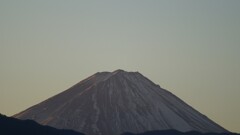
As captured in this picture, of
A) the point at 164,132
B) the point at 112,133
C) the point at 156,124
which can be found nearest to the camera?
the point at 164,132

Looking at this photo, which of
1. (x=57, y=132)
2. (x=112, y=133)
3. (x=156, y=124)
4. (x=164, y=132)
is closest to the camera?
(x=57, y=132)

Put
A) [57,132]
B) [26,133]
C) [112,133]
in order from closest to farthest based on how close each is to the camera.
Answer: [26,133]
[57,132]
[112,133]

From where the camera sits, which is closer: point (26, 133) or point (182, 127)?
point (26, 133)

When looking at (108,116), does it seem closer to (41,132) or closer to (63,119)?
(63,119)

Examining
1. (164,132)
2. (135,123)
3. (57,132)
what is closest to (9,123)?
(57,132)

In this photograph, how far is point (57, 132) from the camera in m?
119

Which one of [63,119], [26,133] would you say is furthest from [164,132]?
[63,119]

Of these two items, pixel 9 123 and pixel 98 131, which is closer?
pixel 9 123

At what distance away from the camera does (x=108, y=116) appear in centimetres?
19838

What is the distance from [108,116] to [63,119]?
48.6 feet

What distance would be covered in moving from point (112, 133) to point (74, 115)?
21.5 m

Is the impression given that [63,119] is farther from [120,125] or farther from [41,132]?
[41,132]

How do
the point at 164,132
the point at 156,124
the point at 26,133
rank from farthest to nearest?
the point at 156,124, the point at 164,132, the point at 26,133

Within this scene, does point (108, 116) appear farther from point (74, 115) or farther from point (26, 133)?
point (26, 133)
